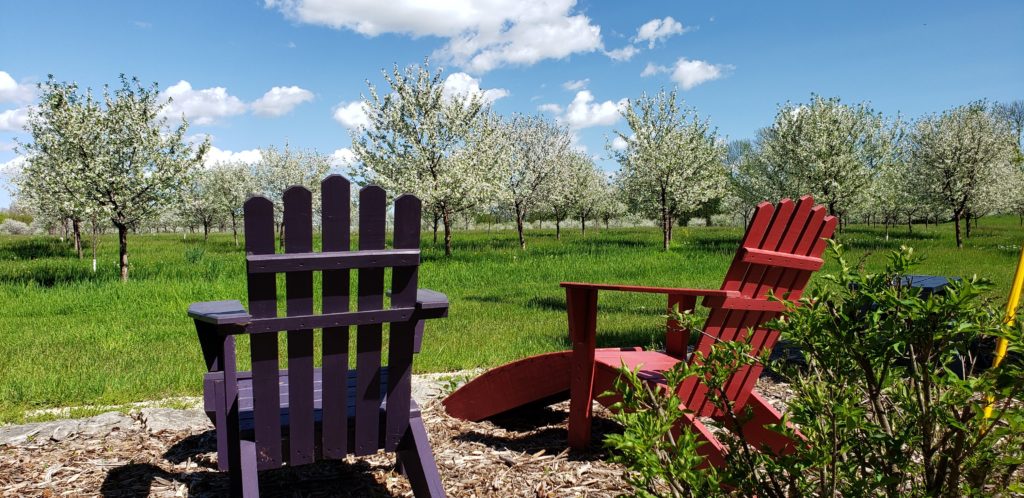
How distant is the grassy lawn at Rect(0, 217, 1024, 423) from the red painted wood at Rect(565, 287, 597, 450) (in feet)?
2.28

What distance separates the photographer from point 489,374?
414 centimetres

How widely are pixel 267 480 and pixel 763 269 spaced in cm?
284

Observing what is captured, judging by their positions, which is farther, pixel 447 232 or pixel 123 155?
pixel 447 232

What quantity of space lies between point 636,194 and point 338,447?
24.2 meters

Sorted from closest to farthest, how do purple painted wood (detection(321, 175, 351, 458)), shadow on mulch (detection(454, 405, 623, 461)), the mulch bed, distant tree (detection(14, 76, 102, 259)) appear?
purple painted wood (detection(321, 175, 351, 458)) → the mulch bed → shadow on mulch (detection(454, 405, 623, 461)) → distant tree (detection(14, 76, 102, 259))

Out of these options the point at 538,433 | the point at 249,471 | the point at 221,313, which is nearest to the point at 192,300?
the point at 538,433

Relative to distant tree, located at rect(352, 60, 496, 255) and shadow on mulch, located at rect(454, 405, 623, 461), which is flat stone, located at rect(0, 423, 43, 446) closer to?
shadow on mulch, located at rect(454, 405, 623, 461)

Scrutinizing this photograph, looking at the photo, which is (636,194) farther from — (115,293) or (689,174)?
(115,293)

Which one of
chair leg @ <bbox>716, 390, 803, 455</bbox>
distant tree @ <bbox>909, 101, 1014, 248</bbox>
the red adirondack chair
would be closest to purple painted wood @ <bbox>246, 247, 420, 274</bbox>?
the red adirondack chair

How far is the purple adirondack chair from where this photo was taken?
2512 mm

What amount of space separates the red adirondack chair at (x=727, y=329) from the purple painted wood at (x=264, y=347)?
5.13ft

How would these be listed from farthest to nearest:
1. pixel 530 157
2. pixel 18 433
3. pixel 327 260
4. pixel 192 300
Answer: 1. pixel 530 157
2. pixel 192 300
3. pixel 18 433
4. pixel 327 260

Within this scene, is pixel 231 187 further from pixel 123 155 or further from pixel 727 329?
pixel 727 329

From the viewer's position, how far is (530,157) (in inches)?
1128
